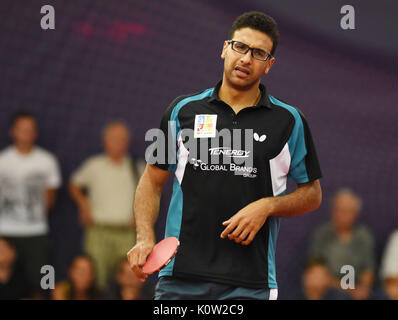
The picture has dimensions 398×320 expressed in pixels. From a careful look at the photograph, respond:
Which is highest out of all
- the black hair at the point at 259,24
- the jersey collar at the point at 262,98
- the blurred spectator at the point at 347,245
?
the black hair at the point at 259,24

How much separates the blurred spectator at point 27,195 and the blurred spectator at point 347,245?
2979mm

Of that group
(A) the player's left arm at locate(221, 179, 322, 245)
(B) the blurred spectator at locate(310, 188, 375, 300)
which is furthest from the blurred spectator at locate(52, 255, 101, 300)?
(A) the player's left arm at locate(221, 179, 322, 245)

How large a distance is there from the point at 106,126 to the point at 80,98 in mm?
463

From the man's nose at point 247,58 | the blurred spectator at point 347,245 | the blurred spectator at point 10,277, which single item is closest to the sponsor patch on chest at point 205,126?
the man's nose at point 247,58

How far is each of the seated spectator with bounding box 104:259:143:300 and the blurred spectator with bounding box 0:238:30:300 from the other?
881 millimetres

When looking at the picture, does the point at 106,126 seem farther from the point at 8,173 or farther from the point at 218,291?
the point at 218,291

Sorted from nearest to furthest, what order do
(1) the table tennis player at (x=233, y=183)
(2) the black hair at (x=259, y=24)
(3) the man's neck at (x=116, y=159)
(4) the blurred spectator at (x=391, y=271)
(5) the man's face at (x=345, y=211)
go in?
(1) the table tennis player at (x=233, y=183) → (2) the black hair at (x=259, y=24) → (4) the blurred spectator at (x=391, y=271) → (5) the man's face at (x=345, y=211) → (3) the man's neck at (x=116, y=159)

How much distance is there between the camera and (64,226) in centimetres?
852

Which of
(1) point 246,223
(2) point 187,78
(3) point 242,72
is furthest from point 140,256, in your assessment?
(2) point 187,78

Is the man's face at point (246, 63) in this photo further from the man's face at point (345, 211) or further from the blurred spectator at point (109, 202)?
the man's face at point (345, 211)

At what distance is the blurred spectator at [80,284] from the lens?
7.58 m

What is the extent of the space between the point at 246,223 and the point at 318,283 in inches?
163

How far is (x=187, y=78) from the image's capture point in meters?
8.52
